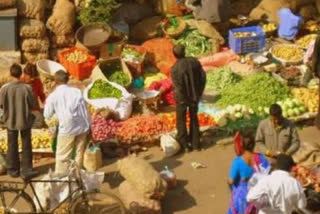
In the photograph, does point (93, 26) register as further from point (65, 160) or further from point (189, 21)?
point (65, 160)

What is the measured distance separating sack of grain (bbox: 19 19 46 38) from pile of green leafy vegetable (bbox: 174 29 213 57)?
295 centimetres

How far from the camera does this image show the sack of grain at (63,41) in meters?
16.8

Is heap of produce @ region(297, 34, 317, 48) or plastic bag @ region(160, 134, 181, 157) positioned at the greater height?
heap of produce @ region(297, 34, 317, 48)

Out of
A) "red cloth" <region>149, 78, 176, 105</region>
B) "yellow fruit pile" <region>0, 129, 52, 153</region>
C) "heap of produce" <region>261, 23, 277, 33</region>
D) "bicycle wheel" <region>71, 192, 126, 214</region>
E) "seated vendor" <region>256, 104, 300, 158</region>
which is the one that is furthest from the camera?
"heap of produce" <region>261, 23, 277, 33</region>

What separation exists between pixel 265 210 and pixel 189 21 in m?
8.57

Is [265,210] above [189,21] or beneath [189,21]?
beneath

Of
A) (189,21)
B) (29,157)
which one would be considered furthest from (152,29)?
(29,157)

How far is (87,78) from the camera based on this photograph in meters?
16.1

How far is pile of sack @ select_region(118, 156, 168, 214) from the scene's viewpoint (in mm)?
11555

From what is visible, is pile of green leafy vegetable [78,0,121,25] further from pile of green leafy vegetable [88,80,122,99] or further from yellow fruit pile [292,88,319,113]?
yellow fruit pile [292,88,319,113]

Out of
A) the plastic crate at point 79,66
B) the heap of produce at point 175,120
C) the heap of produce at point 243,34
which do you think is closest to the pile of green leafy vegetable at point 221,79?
the heap of produce at point 175,120

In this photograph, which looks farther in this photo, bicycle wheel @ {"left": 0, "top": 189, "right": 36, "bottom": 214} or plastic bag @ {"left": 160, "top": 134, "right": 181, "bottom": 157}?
plastic bag @ {"left": 160, "top": 134, "right": 181, "bottom": 157}

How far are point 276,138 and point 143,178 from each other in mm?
2017

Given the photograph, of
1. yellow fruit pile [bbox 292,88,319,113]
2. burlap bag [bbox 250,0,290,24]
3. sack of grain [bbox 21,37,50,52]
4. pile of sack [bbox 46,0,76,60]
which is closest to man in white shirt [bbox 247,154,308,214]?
yellow fruit pile [bbox 292,88,319,113]
